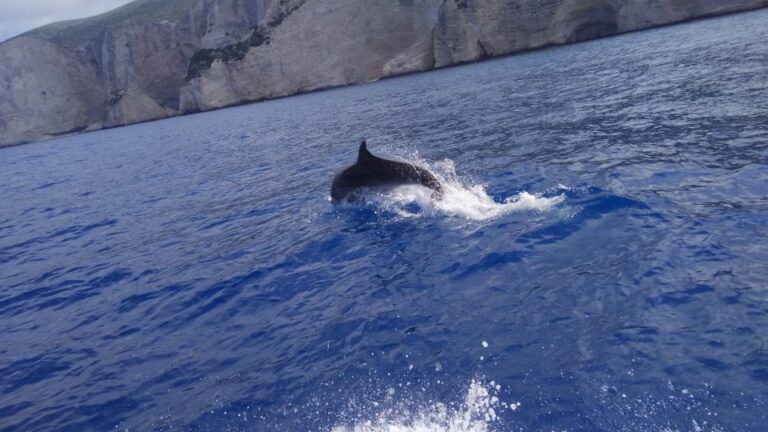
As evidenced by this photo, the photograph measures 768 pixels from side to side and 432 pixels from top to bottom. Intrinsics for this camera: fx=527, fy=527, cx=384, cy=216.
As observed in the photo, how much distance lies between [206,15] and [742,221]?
128m

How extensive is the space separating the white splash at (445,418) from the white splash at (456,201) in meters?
5.72

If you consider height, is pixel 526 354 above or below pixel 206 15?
below

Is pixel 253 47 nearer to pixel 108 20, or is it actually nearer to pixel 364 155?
pixel 108 20

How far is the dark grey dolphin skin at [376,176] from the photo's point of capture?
12633 millimetres

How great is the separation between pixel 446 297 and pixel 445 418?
2669 mm

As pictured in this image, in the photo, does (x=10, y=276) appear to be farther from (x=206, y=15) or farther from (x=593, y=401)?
(x=206, y=15)

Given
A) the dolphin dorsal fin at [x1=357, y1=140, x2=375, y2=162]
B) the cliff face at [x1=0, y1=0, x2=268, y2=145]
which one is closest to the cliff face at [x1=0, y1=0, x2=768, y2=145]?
the cliff face at [x1=0, y1=0, x2=268, y2=145]

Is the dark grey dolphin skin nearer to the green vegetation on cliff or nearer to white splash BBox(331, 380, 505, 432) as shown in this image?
white splash BBox(331, 380, 505, 432)

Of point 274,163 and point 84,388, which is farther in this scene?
point 274,163

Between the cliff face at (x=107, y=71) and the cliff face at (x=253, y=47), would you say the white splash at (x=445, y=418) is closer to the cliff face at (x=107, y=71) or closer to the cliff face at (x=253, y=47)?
the cliff face at (x=253, y=47)

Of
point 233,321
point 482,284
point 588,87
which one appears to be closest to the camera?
point 482,284

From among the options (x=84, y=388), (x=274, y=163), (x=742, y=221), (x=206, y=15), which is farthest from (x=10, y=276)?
(x=206, y=15)

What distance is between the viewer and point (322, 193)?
1580cm

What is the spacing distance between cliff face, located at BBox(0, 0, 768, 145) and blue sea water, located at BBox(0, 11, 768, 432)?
174 ft
